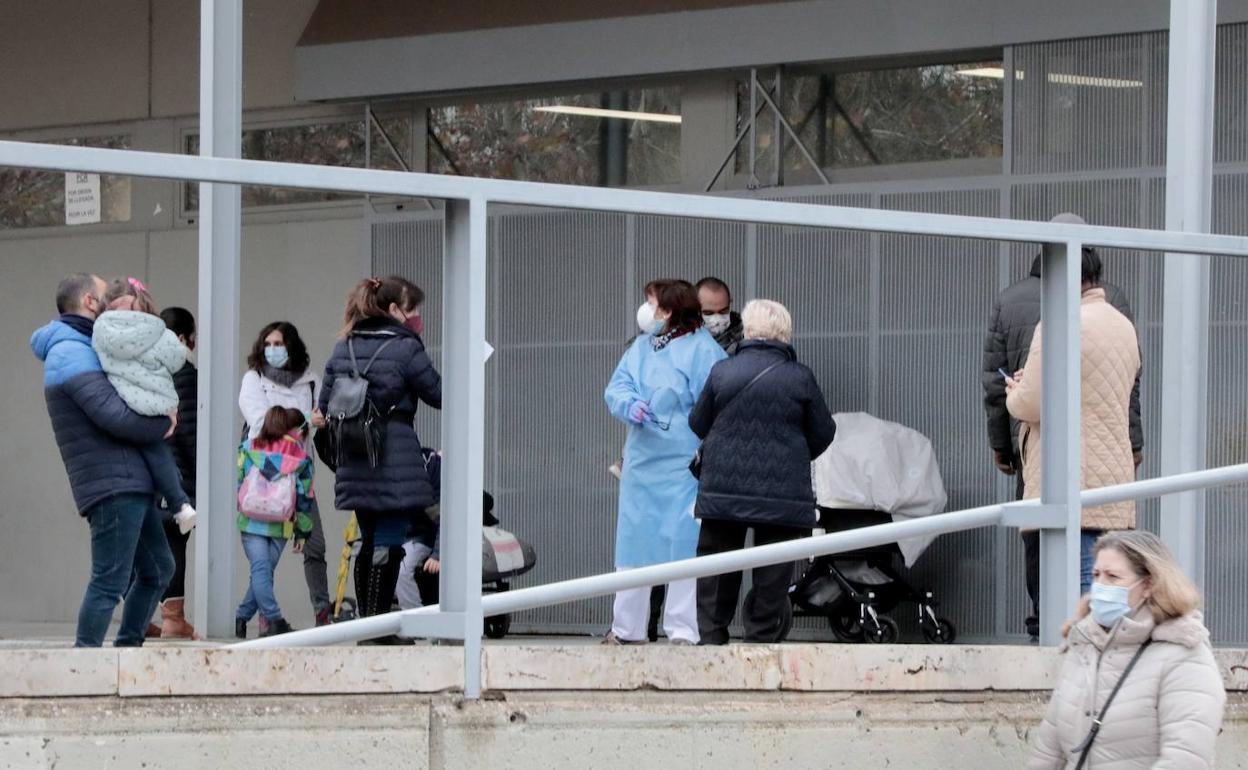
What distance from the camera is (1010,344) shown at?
7.06 m

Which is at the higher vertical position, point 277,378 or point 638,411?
point 277,378

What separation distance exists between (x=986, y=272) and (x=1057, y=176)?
56cm

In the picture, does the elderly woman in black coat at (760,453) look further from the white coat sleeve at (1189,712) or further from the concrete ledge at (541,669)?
the white coat sleeve at (1189,712)

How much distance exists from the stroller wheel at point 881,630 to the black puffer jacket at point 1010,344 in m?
2.12

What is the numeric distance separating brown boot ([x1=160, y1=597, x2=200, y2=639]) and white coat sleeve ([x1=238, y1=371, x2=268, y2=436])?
94 centimetres

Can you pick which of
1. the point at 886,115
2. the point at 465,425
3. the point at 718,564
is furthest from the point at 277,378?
the point at 465,425

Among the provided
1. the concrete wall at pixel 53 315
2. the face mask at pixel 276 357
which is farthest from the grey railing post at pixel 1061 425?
the concrete wall at pixel 53 315

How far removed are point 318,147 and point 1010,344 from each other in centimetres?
587

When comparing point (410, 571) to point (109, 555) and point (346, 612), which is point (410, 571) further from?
point (346, 612)

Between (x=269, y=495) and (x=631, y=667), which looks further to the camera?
(x=269, y=495)

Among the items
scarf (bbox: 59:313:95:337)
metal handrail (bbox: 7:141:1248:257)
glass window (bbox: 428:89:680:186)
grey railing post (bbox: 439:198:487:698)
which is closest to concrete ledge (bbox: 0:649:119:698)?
grey railing post (bbox: 439:198:487:698)

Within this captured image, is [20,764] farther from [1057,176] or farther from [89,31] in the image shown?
[89,31]

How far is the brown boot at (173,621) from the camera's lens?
30.1 feet

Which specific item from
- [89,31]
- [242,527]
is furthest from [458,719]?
[89,31]
